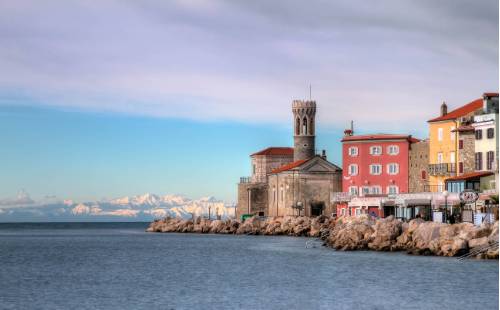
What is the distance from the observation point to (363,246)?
208ft

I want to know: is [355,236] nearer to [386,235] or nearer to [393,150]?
[386,235]

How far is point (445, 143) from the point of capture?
268 ft

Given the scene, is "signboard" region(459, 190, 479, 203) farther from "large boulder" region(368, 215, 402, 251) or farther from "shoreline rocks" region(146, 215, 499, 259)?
"large boulder" region(368, 215, 402, 251)

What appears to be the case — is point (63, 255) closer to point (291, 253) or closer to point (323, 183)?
point (291, 253)

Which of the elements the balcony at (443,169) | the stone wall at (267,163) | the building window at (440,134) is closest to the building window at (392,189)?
the balcony at (443,169)

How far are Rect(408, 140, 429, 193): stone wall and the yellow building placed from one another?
213 centimetres

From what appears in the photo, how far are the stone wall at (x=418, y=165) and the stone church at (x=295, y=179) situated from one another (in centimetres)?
1681

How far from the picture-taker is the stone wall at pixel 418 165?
286 ft

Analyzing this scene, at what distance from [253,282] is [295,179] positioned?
6249 centimetres

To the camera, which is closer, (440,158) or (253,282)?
(253,282)

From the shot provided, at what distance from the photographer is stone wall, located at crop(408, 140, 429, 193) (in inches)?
3433

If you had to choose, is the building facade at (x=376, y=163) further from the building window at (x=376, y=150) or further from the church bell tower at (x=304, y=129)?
the church bell tower at (x=304, y=129)

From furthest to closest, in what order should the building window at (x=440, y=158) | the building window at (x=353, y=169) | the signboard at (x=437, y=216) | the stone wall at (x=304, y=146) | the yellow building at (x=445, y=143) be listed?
the stone wall at (x=304, y=146) < the building window at (x=353, y=169) < the building window at (x=440, y=158) < the yellow building at (x=445, y=143) < the signboard at (x=437, y=216)

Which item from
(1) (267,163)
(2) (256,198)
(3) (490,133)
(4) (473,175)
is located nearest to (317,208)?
(2) (256,198)
